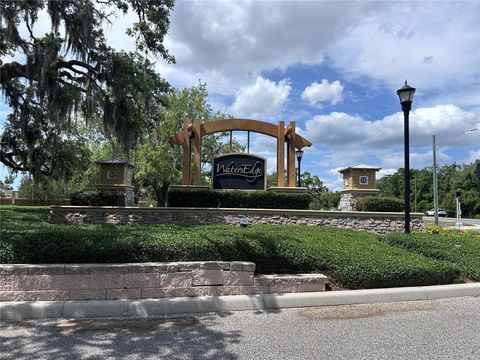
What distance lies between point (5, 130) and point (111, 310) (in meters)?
15.2

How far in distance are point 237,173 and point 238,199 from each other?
1.49 meters

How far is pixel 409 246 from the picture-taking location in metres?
8.68

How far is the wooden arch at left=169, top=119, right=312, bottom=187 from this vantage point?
16469 mm

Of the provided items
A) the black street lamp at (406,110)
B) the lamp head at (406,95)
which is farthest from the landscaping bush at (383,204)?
the lamp head at (406,95)

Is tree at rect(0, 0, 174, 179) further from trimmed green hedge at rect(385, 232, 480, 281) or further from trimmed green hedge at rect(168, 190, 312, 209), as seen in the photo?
trimmed green hedge at rect(385, 232, 480, 281)

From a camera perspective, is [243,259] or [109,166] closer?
[243,259]

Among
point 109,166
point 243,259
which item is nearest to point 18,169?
point 109,166

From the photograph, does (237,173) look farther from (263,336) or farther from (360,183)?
(263,336)

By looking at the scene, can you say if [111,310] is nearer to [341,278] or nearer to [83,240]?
[83,240]

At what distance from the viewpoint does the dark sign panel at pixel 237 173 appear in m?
15.6

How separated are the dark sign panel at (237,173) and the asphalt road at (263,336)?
34.3 feet

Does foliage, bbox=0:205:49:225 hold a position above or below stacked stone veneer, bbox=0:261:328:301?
above

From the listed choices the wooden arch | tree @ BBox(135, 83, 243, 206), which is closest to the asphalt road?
the wooden arch

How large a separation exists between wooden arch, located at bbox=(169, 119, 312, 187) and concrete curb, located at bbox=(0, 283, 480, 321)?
1057 centimetres
